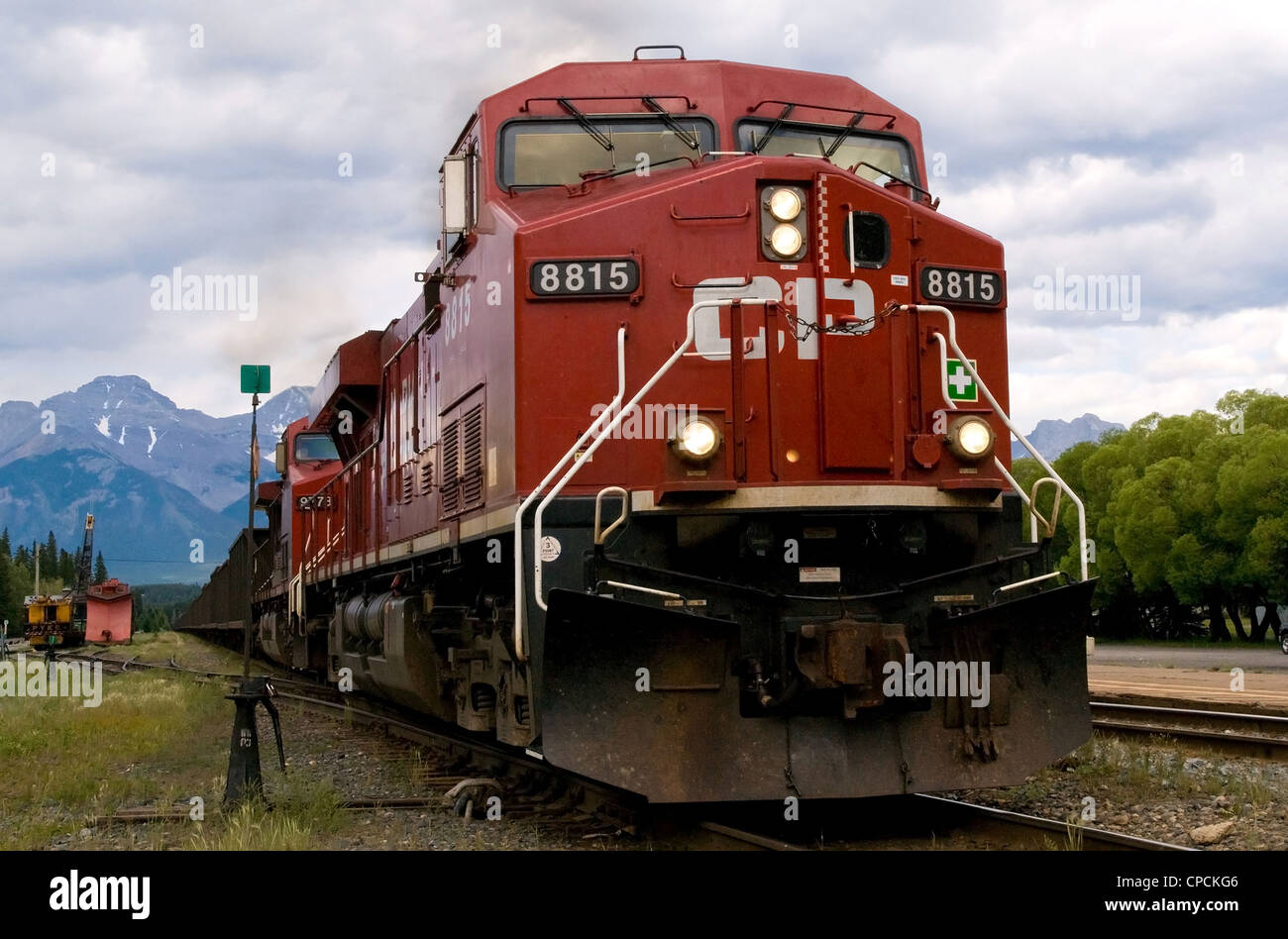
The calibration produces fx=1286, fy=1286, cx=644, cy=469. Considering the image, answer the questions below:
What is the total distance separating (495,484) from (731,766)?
218 cm

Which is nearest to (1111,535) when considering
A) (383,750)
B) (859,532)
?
(383,750)

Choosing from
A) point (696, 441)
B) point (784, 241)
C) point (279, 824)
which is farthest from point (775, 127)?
point (279, 824)

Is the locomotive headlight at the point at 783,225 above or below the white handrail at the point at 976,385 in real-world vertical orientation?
above

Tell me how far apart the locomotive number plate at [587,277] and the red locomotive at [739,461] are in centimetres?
1

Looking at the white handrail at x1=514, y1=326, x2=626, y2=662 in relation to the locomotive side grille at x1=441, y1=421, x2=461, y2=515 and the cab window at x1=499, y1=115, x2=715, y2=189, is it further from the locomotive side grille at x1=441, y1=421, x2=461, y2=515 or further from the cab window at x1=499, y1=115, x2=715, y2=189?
the locomotive side grille at x1=441, y1=421, x2=461, y2=515

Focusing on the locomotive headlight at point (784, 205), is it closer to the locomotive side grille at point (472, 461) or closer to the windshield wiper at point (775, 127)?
the windshield wiper at point (775, 127)

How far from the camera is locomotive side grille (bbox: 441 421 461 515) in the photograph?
28.4 feet

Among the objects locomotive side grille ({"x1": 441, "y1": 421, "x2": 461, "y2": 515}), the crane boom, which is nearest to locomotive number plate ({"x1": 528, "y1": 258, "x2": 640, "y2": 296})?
locomotive side grille ({"x1": 441, "y1": 421, "x2": 461, "y2": 515})

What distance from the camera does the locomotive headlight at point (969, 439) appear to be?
22.4 feet

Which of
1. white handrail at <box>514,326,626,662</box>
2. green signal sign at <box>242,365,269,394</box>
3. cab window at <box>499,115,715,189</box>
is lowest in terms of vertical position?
white handrail at <box>514,326,626,662</box>

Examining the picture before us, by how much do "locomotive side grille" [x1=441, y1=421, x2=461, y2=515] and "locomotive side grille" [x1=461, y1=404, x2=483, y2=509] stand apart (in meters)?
0.18

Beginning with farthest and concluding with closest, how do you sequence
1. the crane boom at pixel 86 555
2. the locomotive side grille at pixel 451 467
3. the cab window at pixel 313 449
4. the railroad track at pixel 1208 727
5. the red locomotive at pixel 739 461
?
the crane boom at pixel 86 555 → the cab window at pixel 313 449 → the railroad track at pixel 1208 727 → the locomotive side grille at pixel 451 467 → the red locomotive at pixel 739 461

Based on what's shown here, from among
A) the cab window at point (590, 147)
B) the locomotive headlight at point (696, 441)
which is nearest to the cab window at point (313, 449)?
the cab window at point (590, 147)

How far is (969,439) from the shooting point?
6.83 metres
